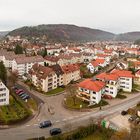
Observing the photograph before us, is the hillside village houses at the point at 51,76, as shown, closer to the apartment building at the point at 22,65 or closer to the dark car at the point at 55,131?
the apartment building at the point at 22,65

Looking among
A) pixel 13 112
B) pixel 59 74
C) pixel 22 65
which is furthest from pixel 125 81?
pixel 22 65

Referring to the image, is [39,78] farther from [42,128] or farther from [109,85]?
[42,128]

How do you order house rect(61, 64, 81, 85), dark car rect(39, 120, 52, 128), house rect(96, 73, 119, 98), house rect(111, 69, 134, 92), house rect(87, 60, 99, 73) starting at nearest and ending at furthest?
dark car rect(39, 120, 52, 128) → house rect(96, 73, 119, 98) → house rect(111, 69, 134, 92) → house rect(61, 64, 81, 85) → house rect(87, 60, 99, 73)

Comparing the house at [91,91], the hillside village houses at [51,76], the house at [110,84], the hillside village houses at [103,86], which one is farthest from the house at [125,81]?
the hillside village houses at [51,76]

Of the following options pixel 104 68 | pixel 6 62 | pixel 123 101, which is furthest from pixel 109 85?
pixel 6 62

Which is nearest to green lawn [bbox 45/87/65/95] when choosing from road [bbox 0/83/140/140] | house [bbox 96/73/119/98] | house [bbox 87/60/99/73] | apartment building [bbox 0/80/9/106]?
road [bbox 0/83/140/140]

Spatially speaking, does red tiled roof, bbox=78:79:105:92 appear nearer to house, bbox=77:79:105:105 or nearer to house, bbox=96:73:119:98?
house, bbox=77:79:105:105
